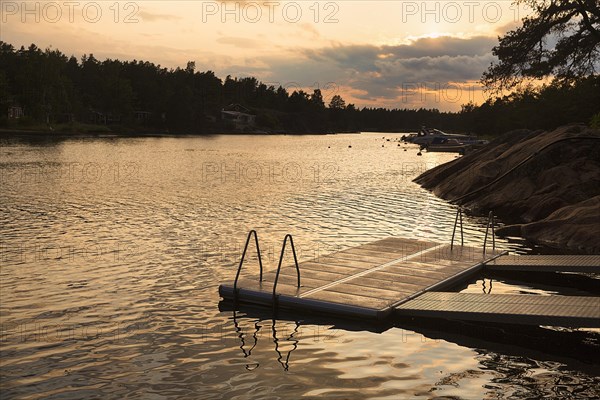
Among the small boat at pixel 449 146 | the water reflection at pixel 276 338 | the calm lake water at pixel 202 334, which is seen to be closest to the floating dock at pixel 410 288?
the calm lake water at pixel 202 334

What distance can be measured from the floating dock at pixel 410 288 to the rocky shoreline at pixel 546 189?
556 centimetres

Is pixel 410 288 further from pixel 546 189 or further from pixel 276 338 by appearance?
pixel 546 189

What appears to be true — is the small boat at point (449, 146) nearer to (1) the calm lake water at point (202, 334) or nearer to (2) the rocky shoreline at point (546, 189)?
(2) the rocky shoreline at point (546, 189)

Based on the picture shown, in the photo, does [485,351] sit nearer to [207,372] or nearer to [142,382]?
[207,372]

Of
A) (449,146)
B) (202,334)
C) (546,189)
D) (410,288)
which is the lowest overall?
(202,334)

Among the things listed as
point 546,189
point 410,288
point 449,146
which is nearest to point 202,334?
point 410,288

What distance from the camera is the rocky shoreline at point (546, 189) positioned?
2573cm

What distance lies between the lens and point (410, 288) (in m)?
17.0

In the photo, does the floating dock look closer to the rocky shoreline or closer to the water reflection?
the water reflection

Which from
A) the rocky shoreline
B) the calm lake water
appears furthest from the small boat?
the calm lake water

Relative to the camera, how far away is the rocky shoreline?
25.7 metres

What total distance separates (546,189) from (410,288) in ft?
63.1

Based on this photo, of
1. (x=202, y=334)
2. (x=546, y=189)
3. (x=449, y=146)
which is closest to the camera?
(x=202, y=334)

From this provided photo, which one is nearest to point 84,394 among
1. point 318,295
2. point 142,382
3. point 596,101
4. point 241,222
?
point 142,382
